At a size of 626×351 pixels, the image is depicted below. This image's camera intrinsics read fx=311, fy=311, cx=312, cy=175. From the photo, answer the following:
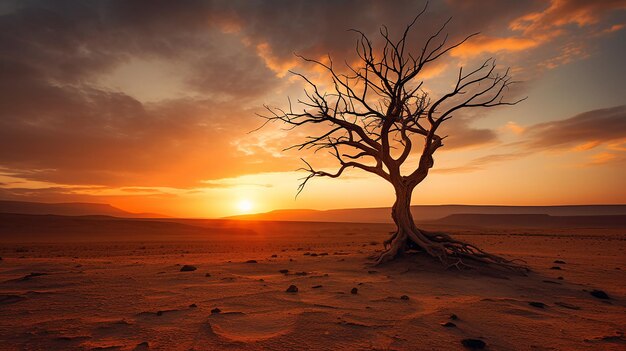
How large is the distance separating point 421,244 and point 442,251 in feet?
2.07

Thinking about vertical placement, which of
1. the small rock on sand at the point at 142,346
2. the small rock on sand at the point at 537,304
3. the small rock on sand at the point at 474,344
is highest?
the small rock on sand at the point at 142,346

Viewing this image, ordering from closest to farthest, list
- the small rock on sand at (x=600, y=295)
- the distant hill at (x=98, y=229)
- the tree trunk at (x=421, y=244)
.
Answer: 1. the small rock on sand at (x=600, y=295)
2. the tree trunk at (x=421, y=244)
3. the distant hill at (x=98, y=229)

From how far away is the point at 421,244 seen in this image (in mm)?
9711

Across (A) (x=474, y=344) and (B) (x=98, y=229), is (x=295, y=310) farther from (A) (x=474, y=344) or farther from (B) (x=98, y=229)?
Result: (B) (x=98, y=229)

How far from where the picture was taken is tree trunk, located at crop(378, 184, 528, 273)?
9273mm

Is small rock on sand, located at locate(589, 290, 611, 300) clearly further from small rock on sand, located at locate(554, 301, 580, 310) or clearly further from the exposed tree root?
the exposed tree root

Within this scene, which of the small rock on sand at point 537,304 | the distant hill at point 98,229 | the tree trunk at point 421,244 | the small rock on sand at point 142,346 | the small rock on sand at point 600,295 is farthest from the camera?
the distant hill at point 98,229

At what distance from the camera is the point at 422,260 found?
9406 millimetres

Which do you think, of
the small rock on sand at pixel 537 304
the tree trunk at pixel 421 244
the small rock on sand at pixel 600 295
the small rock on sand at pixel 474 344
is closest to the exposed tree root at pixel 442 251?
the tree trunk at pixel 421 244

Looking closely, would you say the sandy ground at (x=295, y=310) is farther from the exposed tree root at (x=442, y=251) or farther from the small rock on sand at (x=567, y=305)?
the exposed tree root at (x=442, y=251)

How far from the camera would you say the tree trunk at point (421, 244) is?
30.4 feet

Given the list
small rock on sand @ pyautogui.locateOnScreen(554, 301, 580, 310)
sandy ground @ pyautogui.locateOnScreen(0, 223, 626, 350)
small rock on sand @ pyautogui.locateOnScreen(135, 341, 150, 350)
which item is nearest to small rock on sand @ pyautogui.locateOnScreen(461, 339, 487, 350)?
sandy ground @ pyautogui.locateOnScreen(0, 223, 626, 350)

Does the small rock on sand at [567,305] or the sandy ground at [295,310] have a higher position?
the sandy ground at [295,310]

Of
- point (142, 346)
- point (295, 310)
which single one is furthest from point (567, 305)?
point (142, 346)
